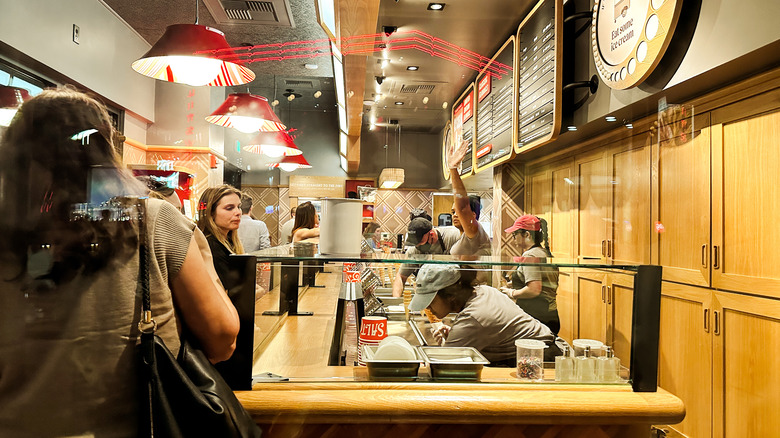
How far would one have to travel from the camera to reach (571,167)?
11.6 ft

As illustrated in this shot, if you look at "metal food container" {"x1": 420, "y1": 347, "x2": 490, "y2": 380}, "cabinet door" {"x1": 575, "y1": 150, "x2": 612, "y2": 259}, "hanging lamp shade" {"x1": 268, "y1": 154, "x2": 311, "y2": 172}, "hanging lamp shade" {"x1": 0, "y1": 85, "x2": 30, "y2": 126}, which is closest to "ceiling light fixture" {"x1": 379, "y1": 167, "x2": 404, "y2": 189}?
"hanging lamp shade" {"x1": 268, "y1": 154, "x2": 311, "y2": 172}

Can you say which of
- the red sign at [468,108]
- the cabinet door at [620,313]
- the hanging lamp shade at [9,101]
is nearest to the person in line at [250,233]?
the hanging lamp shade at [9,101]

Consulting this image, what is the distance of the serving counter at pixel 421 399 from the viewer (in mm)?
1141

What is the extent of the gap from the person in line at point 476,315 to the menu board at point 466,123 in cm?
280

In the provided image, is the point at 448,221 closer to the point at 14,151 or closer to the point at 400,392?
the point at 400,392

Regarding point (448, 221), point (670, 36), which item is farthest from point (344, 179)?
point (670, 36)

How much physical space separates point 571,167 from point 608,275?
2.51m

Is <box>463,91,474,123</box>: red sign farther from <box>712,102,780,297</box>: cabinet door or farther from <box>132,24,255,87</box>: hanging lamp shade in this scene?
<box>132,24,255,87</box>: hanging lamp shade

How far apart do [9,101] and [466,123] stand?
347 cm

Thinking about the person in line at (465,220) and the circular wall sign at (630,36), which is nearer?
the circular wall sign at (630,36)

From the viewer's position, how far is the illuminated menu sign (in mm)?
4062

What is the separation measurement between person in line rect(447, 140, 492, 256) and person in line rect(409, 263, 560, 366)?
1544 mm

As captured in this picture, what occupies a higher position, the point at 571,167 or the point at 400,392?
the point at 571,167

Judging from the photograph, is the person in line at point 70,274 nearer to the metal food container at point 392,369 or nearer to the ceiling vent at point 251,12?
the metal food container at point 392,369
